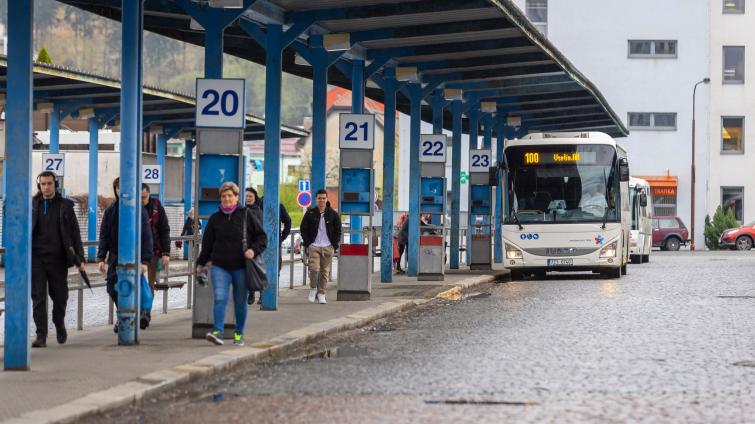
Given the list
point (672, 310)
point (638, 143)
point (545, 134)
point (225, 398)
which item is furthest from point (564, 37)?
point (225, 398)

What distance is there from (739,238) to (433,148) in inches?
1624

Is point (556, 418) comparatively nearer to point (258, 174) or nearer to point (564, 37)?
point (564, 37)

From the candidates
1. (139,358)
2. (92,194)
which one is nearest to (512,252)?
(92,194)

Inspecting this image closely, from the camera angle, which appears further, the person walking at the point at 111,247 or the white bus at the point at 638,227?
the white bus at the point at 638,227

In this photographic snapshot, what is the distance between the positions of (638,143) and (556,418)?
6740cm

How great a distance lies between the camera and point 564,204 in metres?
32.7

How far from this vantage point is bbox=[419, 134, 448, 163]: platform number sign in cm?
3014

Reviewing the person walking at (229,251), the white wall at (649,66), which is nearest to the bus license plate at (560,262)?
the person walking at (229,251)

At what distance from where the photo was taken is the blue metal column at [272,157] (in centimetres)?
2059

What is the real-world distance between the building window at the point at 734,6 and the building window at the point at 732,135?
563cm

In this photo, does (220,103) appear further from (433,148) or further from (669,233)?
(669,233)

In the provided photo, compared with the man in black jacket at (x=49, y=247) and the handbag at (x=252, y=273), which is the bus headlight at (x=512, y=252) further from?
the man in black jacket at (x=49, y=247)

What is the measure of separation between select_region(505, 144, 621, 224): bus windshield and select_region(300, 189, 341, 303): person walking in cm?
1052

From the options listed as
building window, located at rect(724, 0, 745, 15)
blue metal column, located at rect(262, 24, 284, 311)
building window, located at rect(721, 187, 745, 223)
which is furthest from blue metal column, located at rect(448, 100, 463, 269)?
building window, located at rect(724, 0, 745, 15)
